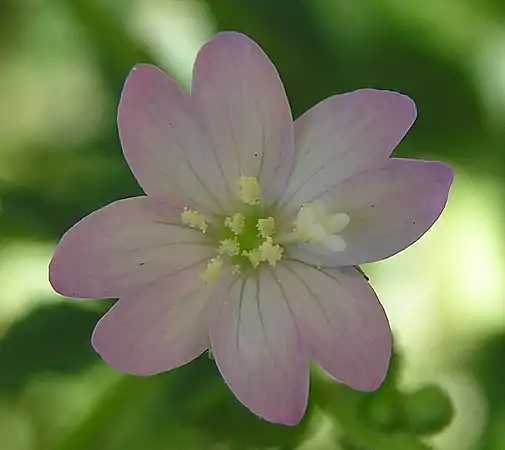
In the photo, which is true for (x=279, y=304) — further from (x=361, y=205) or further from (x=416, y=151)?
(x=416, y=151)

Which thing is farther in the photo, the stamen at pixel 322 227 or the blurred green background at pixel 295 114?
the blurred green background at pixel 295 114

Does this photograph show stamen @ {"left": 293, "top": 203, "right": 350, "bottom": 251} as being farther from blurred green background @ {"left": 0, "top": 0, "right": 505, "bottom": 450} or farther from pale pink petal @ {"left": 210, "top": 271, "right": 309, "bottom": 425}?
blurred green background @ {"left": 0, "top": 0, "right": 505, "bottom": 450}

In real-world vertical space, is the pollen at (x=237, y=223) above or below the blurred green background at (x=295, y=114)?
above

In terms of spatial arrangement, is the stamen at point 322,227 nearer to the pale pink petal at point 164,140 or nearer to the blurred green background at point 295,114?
the pale pink petal at point 164,140

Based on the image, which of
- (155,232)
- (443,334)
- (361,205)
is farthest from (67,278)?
(443,334)

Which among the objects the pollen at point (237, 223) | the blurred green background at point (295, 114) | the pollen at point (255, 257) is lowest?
the blurred green background at point (295, 114)

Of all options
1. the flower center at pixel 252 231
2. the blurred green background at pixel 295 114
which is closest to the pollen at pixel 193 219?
the flower center at pixel 252 231

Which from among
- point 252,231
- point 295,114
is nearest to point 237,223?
point 252,231

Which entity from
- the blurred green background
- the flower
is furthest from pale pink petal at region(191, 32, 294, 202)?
the blurred green background
